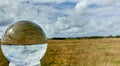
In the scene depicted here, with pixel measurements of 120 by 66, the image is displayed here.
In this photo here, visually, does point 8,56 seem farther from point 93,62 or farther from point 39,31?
point 93,62

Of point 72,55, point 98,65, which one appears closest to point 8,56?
point 98,65

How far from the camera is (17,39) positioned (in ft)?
19.2

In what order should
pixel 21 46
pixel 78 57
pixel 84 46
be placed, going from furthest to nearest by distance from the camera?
pixel 84 46, pixel 78 57, pixel 21 46

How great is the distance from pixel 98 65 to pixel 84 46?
4.97 meters

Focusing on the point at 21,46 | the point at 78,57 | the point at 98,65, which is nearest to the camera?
the point at 21,46

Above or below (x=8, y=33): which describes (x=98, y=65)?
below

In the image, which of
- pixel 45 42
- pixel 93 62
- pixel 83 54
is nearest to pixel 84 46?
pixel 83 54

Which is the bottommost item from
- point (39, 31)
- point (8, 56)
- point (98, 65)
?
point (98, 65)

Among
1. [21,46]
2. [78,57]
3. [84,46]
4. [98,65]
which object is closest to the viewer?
[21,46]

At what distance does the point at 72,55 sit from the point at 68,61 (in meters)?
1.04

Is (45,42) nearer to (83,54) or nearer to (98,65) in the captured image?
(98,65)

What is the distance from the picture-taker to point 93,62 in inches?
599

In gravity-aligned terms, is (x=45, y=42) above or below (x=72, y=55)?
above

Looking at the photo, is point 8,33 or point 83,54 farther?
point 83,54
